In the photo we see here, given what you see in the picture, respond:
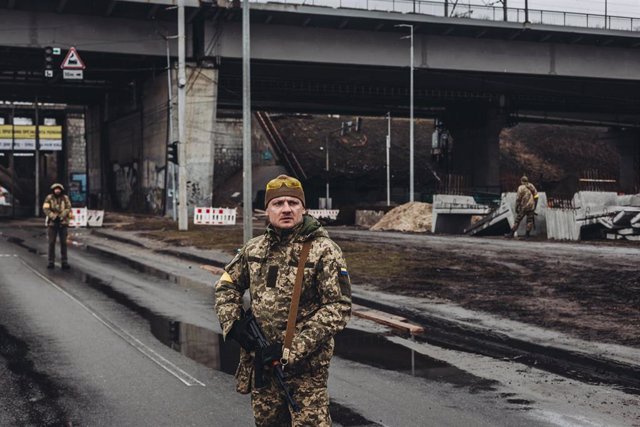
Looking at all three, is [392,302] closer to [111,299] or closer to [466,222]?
[111,299]

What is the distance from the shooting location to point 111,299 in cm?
1378

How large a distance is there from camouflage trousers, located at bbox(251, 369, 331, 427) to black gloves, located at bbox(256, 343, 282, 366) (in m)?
A: 0.19

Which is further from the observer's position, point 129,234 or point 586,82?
point 586,82

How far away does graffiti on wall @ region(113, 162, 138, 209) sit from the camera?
171 ft

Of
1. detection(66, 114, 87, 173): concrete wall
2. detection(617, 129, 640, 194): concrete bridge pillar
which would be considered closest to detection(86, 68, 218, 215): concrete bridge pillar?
detection(66, 114, 87, 173): concrete wall

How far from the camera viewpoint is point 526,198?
88.4 ft

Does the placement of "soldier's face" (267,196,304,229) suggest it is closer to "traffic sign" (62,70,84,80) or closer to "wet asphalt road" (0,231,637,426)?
"wet asphalt road" (0,231,637,426)

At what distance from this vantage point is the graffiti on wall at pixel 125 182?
52062mm

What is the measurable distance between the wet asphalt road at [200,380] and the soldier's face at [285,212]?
2587 millimetres

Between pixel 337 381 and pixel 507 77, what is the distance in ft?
145

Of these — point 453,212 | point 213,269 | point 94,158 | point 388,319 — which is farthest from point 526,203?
point 94,158

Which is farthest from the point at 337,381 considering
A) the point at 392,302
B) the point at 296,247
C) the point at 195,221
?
the point at 195,221

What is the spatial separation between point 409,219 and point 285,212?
33.7 meters

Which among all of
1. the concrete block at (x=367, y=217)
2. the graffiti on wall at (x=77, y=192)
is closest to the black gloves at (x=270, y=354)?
the concrete block at (x=367, y=217)
